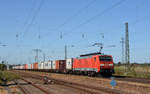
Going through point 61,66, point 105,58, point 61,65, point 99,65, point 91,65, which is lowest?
point 61,66

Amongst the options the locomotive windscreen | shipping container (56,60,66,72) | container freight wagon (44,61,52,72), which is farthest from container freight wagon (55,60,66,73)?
the locomotive windscreen

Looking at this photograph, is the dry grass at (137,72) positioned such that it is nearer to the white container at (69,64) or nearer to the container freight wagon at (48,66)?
the white container at (69,64)

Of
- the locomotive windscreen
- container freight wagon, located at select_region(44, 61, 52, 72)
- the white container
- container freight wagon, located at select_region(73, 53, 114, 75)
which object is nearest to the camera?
container freight wagon, located at select_region(73, 53, 114, 75)

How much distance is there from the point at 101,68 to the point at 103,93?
51.3ft

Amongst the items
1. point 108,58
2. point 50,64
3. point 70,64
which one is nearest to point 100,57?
point 108,58

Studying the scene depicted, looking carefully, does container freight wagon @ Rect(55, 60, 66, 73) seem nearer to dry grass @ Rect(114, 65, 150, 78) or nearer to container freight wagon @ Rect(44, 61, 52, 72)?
container freight wagon @ Rect(44, 61, 52, 72)

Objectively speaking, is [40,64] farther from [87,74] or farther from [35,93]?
[35,93]

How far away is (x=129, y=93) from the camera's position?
51.0ft

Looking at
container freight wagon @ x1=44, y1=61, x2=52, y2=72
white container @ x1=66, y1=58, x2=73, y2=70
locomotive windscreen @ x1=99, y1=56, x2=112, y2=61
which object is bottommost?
container freight wagon @ x1=44, y1=61, x2=52, y2=72

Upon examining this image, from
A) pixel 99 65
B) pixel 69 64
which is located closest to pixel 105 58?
pixel 99 65

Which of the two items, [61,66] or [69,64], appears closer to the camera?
[69,64]

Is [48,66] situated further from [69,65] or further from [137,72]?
[137,72]

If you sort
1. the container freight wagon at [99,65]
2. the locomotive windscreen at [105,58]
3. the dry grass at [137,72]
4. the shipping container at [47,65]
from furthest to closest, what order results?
the shipping container at [47,65] < the dry grass at [137,72] < the locomotive windscreen at [105,58] < the container freight wagon at [99,65]

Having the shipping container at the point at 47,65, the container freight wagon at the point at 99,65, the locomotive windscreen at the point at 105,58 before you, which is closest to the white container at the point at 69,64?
the container freight wagon at the point at 99,65
